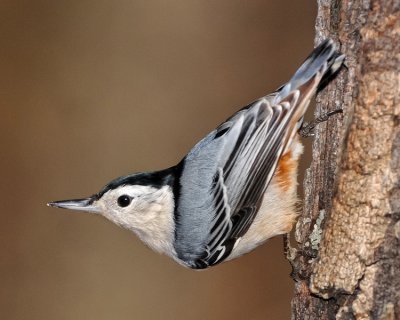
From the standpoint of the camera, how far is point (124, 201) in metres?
2.52

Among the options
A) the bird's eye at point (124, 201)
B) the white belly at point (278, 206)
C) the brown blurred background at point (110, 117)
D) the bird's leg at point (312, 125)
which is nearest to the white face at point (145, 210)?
the bird's eye at point (124, 201)

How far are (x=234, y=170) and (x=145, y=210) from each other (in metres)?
0.40

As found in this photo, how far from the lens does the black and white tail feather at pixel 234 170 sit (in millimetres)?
2230

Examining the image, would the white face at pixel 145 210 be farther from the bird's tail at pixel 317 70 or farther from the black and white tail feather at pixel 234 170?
the bird's tail at pixel 317 70

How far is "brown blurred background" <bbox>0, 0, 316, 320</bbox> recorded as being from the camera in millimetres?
3904

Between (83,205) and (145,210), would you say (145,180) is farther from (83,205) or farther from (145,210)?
(83,205)

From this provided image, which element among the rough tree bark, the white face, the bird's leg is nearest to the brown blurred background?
the white face

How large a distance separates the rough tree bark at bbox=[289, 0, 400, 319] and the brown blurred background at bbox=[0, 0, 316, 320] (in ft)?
5.86

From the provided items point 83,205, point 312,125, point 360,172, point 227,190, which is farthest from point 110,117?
point 360,172

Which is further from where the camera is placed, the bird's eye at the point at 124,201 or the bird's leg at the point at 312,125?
the bird's eye at the point at 124,201

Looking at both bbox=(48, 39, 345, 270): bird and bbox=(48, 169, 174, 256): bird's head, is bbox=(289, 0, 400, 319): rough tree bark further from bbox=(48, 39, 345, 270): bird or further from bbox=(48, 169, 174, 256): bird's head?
bbox=(48, 169, 174, 256): bird's head

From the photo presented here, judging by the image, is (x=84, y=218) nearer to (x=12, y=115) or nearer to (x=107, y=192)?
(x=12, y=115)

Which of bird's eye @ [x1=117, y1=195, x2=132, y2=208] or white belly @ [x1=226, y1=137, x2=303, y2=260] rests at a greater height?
bird's eye @ [x1=117, y1=195, x2=132, y2=208]

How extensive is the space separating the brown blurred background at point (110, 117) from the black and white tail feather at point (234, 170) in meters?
1.46
